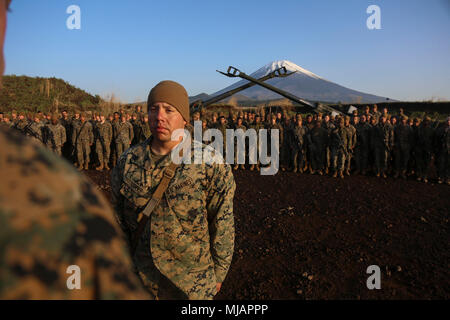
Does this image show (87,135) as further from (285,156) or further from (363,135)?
(363,135)

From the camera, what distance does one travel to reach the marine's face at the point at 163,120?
5.78 feet

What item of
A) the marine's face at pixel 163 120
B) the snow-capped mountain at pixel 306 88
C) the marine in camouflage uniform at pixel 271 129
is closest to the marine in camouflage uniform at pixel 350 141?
the marine in camouflage uniform at pixel 271 129

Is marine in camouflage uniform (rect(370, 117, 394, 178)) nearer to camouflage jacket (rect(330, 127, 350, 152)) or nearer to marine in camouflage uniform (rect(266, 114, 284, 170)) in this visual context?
camouflage jacket (rect(330, 127, 350, 152))

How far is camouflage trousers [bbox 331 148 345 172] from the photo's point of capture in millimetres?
9719

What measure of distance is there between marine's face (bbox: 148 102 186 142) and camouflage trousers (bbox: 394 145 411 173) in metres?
9.80

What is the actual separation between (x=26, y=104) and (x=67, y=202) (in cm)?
Answer: 2336

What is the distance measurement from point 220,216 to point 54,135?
424 inches

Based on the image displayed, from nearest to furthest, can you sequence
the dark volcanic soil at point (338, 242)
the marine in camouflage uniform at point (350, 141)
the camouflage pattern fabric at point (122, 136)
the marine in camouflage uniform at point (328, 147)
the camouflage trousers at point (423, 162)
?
the dark volcanic soil at point (338, 242) < the camouflage trousers at point (423, 162) < the marine in camouflage uniform at point (350, 141) < the marine in camouflage uniform at point (328, 147) < the camouflage pattern fabric at point (122, 136)

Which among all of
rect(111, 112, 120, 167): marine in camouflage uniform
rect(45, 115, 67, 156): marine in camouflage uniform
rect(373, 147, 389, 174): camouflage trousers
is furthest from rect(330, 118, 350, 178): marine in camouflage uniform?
rect(45, 115, 67, 156): marine in camouflage uniform

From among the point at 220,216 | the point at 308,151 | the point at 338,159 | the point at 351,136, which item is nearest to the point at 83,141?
the point at 308,151

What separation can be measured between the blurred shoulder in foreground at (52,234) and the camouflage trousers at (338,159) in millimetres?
10030

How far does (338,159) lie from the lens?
983cm

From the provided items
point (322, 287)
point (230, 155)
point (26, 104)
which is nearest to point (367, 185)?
point (230, 155)

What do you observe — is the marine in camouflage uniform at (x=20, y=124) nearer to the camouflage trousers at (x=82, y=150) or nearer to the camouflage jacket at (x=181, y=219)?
the camouflage trousers at (x=82, y=150)
